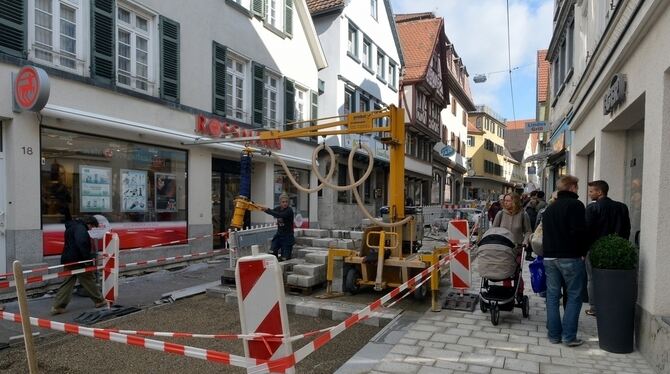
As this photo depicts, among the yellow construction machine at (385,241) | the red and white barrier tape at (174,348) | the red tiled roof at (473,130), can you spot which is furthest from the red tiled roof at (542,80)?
the red and white barrier tape at (174,348)

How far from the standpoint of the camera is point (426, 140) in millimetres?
33594

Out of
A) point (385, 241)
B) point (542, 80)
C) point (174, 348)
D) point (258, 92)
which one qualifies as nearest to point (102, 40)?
point (258, 92)

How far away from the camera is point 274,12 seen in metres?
16.1

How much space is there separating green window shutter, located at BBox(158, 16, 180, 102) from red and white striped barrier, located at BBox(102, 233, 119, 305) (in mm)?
5369

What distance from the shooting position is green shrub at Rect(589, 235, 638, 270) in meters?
4.82

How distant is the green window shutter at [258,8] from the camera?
48.5 ft

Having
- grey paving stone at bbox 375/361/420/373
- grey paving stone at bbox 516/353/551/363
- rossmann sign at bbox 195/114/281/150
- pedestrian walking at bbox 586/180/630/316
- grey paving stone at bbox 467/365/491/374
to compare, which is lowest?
grey paving stone at bbox 516/353/551/363

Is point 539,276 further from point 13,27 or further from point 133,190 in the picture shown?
point 13,27

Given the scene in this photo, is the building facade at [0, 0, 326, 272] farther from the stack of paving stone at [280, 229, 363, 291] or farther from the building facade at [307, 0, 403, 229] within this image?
the building facade at [307, 0, 403, 229]

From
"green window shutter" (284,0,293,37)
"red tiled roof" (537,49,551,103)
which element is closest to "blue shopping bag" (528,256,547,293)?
"green window shutter" (284,0,293,37)

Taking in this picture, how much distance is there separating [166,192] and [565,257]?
9412mm

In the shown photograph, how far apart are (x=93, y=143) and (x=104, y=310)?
4519mm

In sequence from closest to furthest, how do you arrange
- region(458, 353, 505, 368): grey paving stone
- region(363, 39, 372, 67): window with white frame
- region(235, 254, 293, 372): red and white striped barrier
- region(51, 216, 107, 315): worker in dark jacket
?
region(235, 254, 293, 372): red and white striped barrier < region(458, 353, 505, 368): grey paving stone < region(51, 216, 107, 315): worker in dark jacket < region(363, 39, 372, 67): window with white frame

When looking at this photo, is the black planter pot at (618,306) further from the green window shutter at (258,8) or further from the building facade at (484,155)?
the building facade at (484,155)
